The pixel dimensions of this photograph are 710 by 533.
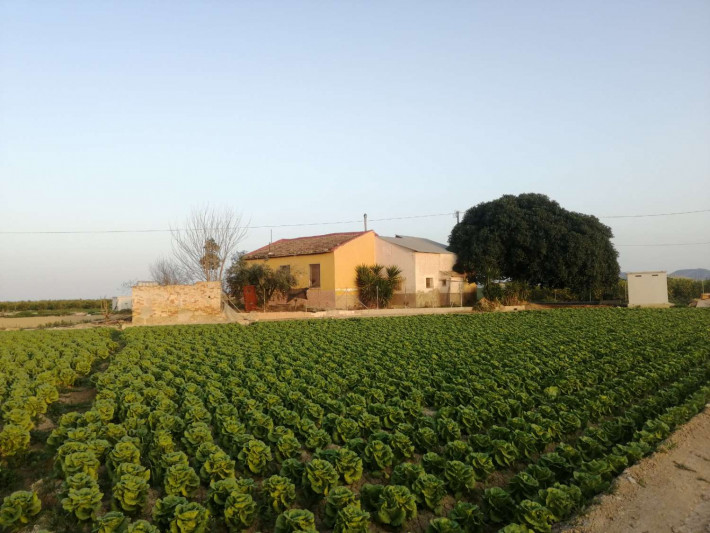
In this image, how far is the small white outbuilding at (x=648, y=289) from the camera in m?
35.3

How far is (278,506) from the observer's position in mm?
5000

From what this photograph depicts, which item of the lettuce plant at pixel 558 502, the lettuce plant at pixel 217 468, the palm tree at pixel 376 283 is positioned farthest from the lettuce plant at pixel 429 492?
the palm tree at pixel 376 283

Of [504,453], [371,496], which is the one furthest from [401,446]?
Result: [371,496]

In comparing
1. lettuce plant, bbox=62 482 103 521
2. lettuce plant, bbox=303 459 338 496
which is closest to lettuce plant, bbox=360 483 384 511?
lettuce plant, bbox=303 459 338 496

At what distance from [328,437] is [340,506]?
194 cm

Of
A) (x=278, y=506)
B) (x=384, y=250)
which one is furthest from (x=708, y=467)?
(x=384, y=250)

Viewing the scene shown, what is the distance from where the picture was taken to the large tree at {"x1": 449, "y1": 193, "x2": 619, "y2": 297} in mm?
36594

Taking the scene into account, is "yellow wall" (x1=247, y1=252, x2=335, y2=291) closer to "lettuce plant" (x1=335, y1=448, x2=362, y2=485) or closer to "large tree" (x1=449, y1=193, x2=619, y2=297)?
"large tree" (x1=449, y1=193, x2=619, y2=297)

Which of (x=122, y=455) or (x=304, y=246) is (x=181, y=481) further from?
(x=304, y=246)

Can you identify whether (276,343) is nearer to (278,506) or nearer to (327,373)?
(327,373)

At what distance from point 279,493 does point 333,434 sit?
222 centimetres

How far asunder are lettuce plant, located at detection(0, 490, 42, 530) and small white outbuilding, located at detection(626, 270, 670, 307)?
38.0 metres

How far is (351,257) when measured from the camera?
35.6m

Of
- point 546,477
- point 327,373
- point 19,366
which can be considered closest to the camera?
point 546,477
